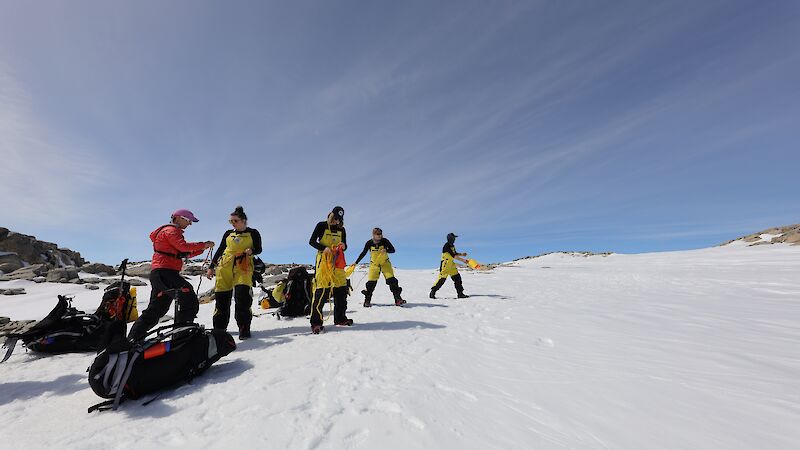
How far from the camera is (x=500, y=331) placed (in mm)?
5629

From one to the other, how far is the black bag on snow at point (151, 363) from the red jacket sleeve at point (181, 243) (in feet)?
5.94

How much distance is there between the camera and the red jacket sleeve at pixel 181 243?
5215 millimetres

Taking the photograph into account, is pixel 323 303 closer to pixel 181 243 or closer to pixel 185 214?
pixel 181 243

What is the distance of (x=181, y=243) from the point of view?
526 cm

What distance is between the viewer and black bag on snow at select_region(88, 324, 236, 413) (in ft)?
9.81

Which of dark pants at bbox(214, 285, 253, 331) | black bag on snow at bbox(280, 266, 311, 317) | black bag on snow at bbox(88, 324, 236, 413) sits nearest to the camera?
black bag on snow at bbox(88, 324, 236, 413)

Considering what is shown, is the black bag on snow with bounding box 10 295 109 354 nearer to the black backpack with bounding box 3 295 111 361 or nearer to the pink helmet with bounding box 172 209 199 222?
the black backpack with bounding box 3 295 111 361

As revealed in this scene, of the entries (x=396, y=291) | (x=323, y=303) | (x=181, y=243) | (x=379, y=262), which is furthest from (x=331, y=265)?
(x=396, y=291)

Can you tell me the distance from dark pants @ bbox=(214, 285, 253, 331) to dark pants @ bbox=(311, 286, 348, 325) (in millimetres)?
1113

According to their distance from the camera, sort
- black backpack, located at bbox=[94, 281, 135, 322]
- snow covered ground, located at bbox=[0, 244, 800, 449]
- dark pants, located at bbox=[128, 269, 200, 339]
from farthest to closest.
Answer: black backpack, located at bbox=[94, 281, 135, 322] < dark pants, located at bbox=[128, 269, 200, 339] < snow covered ground, located at bbox=[0, 244, 800, 449]

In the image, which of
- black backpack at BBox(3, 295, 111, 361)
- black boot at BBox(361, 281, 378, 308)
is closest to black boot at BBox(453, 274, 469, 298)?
black boot at BBox(361, 281, 378, 308)

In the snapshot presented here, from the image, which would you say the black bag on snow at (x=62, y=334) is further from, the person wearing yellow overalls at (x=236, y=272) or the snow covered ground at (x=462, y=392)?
the person wearing yellow overalls at (x=236, y=272)

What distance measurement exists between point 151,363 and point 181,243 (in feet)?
8.37

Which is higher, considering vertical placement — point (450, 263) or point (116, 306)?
point (450, 263)
